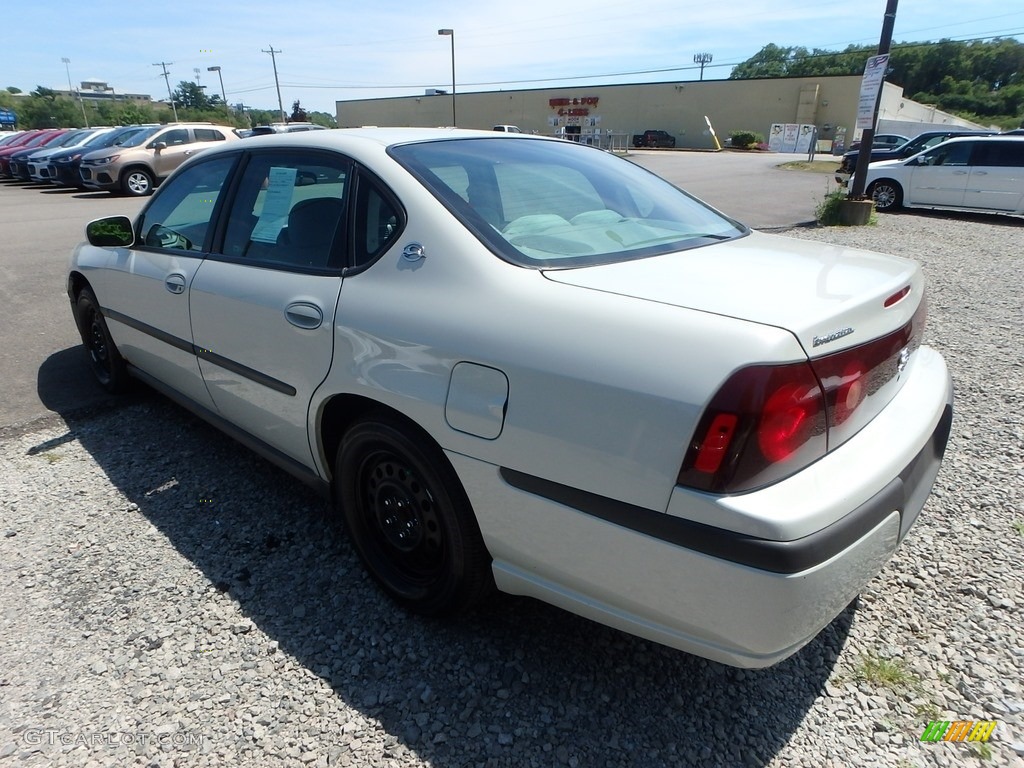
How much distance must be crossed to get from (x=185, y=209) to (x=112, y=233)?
617mm

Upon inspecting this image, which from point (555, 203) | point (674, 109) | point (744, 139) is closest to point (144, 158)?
point (555, 203)

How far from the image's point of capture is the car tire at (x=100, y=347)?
429cm

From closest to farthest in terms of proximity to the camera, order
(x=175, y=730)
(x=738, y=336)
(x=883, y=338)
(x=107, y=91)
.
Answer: (x=738, y=336), (x=883, y=338), (x=175, y=730), (x=107, y=91)

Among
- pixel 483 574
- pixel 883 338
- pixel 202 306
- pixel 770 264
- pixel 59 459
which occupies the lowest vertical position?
pixel 59 459

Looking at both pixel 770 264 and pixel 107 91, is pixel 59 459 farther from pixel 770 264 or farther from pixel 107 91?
pixel 107 91

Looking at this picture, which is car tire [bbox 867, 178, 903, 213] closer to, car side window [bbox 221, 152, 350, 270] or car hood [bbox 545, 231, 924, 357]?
car hood [bbox 545, 231, 924, 357]

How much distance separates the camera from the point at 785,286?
6.22 feet

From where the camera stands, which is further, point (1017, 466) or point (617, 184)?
point (1017, 466)

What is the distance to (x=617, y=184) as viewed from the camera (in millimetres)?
2912

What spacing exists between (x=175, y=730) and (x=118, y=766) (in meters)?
0.16

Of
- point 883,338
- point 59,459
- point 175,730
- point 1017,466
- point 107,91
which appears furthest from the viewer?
point 107,91

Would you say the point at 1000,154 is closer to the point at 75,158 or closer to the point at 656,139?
the point at 75,158

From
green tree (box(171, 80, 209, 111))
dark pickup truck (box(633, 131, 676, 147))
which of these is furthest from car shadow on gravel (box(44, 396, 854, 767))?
green tree (box(171, 80, 209, 111))

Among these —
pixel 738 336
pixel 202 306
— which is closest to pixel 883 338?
pixel 738 336
